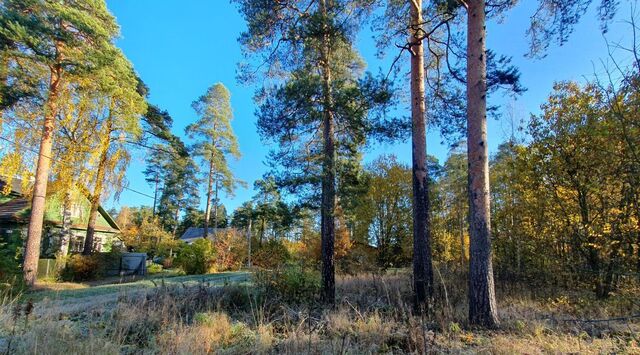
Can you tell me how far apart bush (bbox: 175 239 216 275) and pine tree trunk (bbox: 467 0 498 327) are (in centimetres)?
Answer: 1689

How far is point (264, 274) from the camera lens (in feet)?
24.1

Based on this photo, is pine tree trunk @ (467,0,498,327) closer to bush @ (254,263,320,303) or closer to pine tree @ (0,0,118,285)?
bush @ (254,263,320,303)

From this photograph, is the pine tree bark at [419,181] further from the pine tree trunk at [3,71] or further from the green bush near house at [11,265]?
the pine tree trunk at [3,71]

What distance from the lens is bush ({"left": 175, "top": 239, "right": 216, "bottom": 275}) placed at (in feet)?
63.6

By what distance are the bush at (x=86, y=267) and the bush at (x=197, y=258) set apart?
146 inches

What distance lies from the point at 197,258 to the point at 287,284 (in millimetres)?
13835

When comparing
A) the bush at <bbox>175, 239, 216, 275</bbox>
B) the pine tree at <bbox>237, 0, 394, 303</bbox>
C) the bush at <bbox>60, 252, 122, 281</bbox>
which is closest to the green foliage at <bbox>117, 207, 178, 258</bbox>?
the bush at <bbox>175, 239, 216, 275</bbox>

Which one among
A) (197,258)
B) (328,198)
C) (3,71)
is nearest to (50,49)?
(3,71)

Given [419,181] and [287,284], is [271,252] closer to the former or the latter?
[287,284]

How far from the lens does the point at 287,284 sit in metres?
7.15

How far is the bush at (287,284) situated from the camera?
703cm

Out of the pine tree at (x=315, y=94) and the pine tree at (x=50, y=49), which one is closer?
the pine tree at (x=315, y=94)

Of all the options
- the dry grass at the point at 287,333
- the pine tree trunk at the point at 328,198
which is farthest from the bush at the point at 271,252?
the dry grass at the point at 287,333

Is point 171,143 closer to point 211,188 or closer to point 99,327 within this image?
point 211,188
